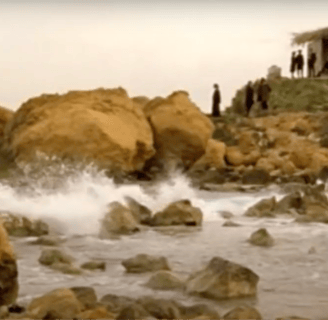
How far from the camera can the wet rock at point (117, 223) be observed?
1076cm

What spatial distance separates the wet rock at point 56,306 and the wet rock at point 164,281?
1121mm

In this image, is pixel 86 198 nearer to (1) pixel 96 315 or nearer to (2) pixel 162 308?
(2) pixel 162 308

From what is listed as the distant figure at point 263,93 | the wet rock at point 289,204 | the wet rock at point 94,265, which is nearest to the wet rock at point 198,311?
the wet rock at point 94,265

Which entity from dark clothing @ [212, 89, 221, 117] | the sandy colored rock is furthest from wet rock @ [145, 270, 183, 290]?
dark clothing @ [212, 89, 221, 117]

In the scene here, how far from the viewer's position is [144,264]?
7906 mm

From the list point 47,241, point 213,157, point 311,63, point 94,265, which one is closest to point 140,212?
point 47,241

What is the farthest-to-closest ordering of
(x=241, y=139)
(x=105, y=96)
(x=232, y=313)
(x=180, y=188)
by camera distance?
(x=241, y=139) < (x=105, y=96) < (x=180, y=188) < (x=232, y=313)

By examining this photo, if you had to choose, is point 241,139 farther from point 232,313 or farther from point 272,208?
point 232,313

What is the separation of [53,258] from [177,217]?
335 cm

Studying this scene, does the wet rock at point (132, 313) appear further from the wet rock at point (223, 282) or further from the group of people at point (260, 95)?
the group of people at point (260, 95)

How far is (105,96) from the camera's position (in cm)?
2019

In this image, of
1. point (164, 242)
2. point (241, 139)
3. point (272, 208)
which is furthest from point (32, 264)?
point (241, 139)

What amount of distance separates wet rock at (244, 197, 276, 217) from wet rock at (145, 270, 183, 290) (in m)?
5.69

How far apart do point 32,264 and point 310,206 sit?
5.70 meters
